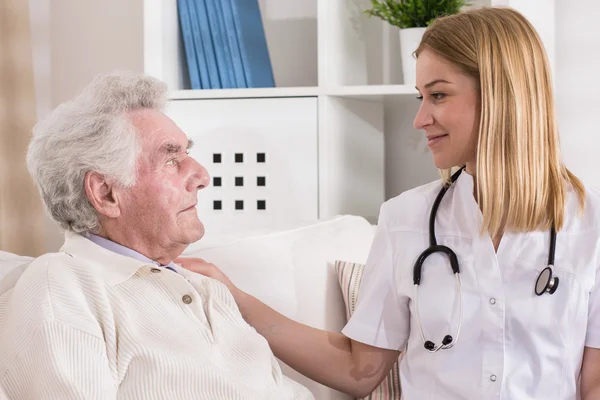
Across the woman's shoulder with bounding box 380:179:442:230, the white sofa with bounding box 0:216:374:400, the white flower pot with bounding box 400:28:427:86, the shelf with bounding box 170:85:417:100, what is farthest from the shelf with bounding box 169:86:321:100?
the woman's shoulder with bounding box 380:179:442:230

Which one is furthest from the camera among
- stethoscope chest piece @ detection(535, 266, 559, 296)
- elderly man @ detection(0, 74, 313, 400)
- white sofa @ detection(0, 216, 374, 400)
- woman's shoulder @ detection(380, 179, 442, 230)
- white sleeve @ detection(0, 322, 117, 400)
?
white sofa @ detection(0, 216, 374, 400)

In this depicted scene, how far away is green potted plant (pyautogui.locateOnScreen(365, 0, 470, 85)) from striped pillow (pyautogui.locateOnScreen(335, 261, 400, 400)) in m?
0.68

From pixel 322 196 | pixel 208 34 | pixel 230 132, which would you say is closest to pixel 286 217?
pixel 322 196

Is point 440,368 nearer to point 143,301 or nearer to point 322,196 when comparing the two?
point 143,301

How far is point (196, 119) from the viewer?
2338 mm

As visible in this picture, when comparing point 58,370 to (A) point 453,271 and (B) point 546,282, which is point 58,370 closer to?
(A) point 453,271

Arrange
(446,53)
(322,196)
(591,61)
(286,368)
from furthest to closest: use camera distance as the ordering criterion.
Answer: (591,61), (322,196), (286,368), (446,53)

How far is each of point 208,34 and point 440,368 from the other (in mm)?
1259

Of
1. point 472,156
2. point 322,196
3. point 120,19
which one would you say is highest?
point 120,19

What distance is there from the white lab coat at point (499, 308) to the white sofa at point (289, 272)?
24 cm

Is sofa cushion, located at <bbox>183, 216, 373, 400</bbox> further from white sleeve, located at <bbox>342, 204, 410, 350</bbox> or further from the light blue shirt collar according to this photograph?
the light blue shirt collar

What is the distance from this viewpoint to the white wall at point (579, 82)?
2.52m

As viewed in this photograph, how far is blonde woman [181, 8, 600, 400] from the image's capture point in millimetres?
1438

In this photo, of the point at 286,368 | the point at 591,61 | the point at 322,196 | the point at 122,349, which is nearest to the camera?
the point at 122,349
